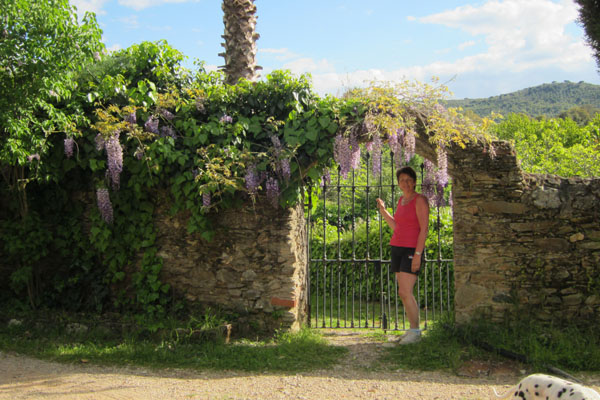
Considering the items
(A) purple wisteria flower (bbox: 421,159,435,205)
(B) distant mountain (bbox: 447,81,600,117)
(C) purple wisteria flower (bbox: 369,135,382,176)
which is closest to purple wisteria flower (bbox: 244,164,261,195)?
(C) purple wisteria flower (bbox: 369,135,382,176)

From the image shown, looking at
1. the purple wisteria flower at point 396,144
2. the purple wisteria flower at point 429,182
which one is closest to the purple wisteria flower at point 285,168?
the purple wisteria flower at point 396,144

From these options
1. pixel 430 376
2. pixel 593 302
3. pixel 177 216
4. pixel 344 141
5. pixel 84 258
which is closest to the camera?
pixel 430 376

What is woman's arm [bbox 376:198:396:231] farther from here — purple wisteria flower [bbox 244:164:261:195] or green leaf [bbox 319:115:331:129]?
purple wisteria flower [bbox 244:164:261:195]

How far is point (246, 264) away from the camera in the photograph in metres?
5.53

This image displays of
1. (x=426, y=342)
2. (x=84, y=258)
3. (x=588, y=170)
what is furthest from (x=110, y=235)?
(x=588, y=170)

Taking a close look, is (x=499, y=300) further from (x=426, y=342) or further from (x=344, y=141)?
(x=344, y=141)

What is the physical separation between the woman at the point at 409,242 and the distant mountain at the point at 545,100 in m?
34.6

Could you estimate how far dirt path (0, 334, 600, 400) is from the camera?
3.86 metres

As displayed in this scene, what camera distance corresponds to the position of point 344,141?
205 inches

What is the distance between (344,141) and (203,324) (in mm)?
2459

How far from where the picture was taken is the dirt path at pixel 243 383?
3.86 m

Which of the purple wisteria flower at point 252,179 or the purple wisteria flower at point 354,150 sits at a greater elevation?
the purple wisteria flower at point 354,150

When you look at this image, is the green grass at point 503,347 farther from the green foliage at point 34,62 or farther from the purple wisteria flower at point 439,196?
the green foliage at point 34,62

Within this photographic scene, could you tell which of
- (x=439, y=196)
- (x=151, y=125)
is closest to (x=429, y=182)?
(x=439, y=196)
